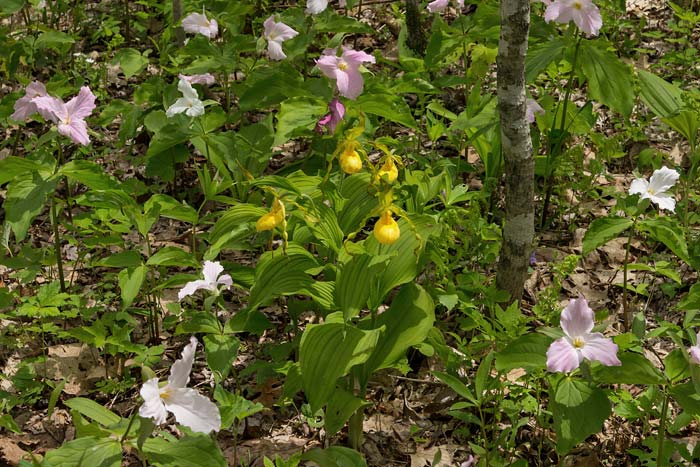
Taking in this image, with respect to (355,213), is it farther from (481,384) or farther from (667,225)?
(667,225)

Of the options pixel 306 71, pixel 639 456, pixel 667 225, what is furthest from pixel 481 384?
pixel 306 71

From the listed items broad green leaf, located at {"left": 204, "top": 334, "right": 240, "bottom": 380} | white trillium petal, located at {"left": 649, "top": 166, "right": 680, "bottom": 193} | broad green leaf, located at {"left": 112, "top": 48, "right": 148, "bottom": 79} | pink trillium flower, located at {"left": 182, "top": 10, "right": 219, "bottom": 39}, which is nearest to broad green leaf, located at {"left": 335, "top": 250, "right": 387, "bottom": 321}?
broad green leaf, located at {"left": 204, "top": 334, "right": 240, "bottom": 380}

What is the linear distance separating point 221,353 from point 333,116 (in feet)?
3.21

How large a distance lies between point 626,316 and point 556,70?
1337 mm

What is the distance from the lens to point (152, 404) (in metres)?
1.69

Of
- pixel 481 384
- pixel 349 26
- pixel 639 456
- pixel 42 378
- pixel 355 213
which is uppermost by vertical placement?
pixel 349 26

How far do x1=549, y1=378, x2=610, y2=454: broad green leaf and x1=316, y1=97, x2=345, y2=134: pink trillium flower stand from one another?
1253mm

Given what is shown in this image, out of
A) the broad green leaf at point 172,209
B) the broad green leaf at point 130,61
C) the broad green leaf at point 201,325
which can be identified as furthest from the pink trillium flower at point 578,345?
the broad green leaf at point 130,61

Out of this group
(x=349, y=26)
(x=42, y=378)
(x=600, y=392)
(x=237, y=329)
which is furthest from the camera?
(x=349, y=26)

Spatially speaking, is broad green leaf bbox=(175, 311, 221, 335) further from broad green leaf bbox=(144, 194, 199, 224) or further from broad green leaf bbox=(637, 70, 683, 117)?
broad green leaf bbox=(637, 70, 683, 117)

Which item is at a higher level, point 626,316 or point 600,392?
point 600,392

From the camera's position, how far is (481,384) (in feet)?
7.01

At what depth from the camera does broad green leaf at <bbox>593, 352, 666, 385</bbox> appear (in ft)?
6.56

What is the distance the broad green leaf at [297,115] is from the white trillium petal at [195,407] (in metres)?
1.28
